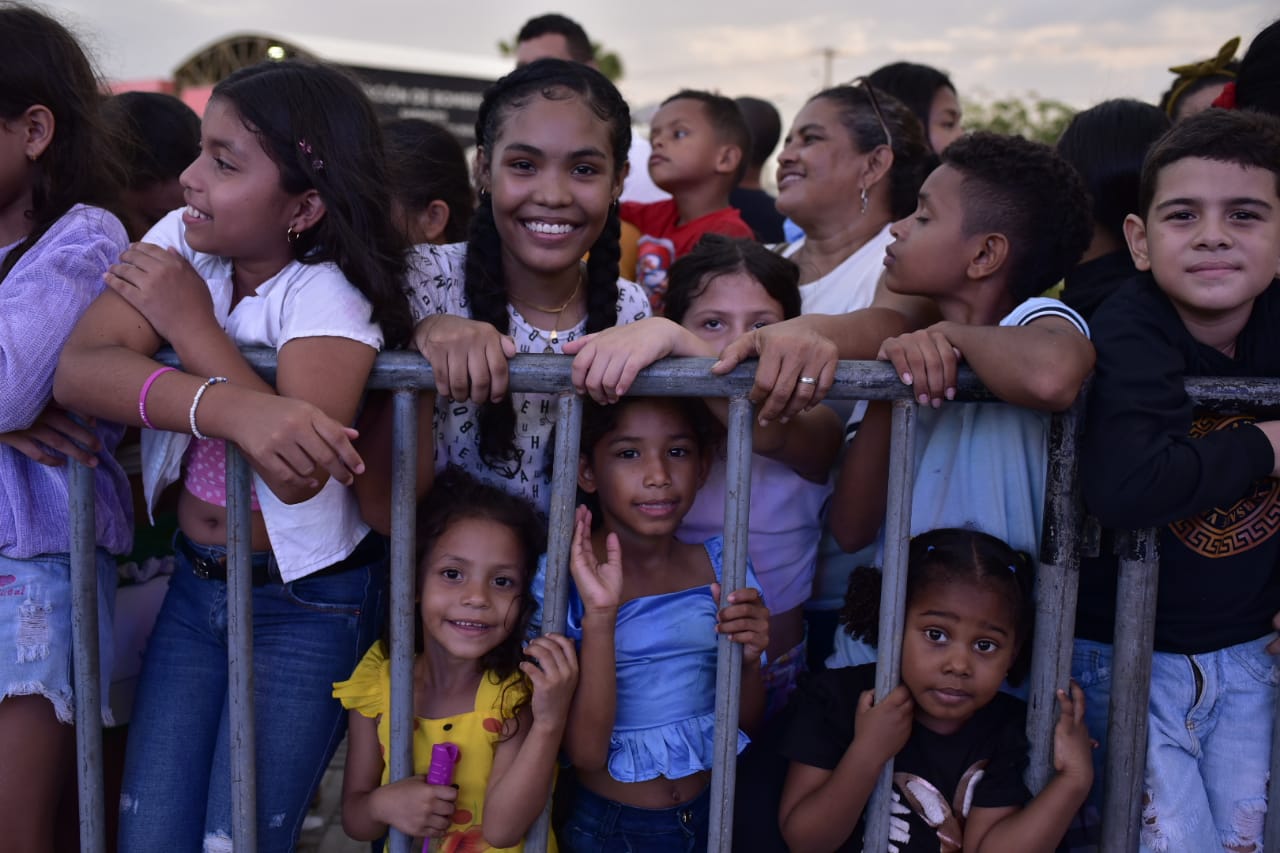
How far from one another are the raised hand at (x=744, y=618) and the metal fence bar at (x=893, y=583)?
243 millimetres

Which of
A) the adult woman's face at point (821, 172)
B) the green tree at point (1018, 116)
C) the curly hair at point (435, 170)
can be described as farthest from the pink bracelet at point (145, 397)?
the green tree at point (1018, 116)

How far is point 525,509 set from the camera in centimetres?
241

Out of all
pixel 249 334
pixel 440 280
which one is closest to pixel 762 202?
pixel 440 280

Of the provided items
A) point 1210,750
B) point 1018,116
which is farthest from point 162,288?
point 1018,116

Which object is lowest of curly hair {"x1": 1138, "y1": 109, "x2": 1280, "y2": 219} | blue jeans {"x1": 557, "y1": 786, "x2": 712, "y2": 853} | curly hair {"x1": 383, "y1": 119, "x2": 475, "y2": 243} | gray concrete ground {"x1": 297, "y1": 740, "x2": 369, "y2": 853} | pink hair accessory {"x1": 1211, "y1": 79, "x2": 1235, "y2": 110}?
gray concrete ground {"x1": 297, "y1": 740, "x2": 369, "y2": 853}

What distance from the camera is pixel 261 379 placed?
7.02 feet

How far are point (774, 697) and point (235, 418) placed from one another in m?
1.42

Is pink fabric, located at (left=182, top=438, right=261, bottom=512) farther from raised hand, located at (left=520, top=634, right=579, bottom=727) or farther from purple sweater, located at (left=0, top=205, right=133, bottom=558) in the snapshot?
raised hand, located at (left=520, top=634, right=579, bottom=727)

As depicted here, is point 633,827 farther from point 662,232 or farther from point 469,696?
point 662,232

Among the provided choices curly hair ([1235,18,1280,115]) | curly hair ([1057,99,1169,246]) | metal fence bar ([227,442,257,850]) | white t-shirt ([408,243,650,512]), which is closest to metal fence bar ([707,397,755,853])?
white t-shirt ([408,243,650,512])

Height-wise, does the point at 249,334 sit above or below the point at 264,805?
above

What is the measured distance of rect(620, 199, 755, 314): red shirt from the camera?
15.1 ft

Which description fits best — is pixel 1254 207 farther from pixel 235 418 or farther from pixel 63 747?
pixel 63 747

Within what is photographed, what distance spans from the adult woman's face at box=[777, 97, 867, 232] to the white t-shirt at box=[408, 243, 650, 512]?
1.48 meters
